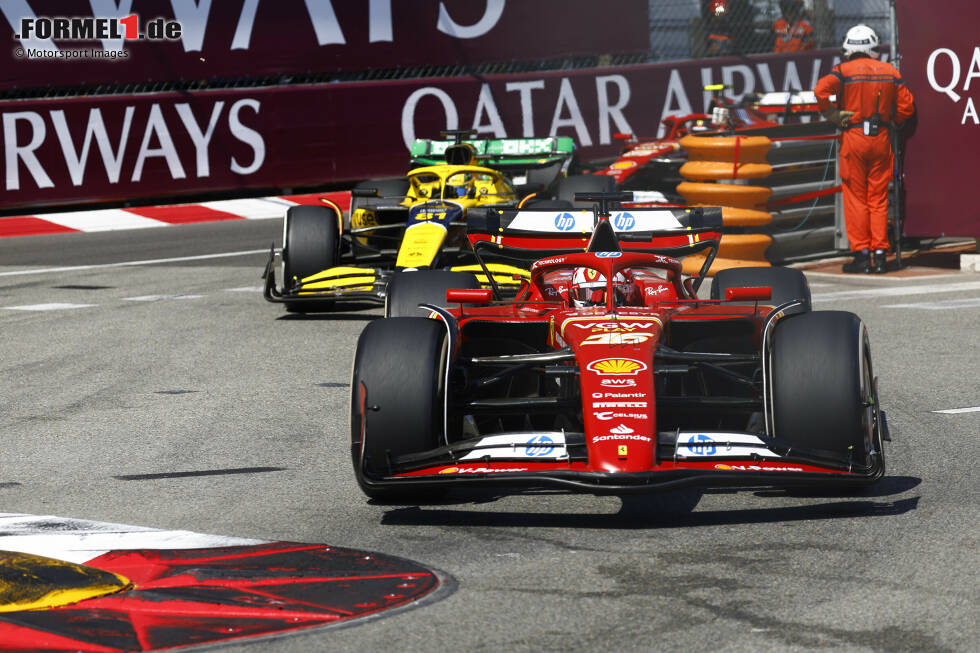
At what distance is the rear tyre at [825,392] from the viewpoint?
18.3 ft

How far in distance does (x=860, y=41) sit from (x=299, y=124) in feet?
25.6

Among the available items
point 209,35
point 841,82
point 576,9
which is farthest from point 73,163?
point 841,82

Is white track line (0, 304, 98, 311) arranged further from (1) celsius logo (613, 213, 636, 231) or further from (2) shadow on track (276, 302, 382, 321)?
(1) celsius logo (613, 213, 636, 231)

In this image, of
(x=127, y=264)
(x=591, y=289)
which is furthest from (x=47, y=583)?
(x=127, y=264)

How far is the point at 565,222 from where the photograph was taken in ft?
26.6

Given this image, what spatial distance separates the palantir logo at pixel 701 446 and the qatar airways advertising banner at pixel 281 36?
1398 centimetres

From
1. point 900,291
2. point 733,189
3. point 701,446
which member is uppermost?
point 733,189

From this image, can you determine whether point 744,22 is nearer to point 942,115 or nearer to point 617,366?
point 942,115

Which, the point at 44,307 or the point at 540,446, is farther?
the point at 44,307

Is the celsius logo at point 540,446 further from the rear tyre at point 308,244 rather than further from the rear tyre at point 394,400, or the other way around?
the rear tyre at point 308,244

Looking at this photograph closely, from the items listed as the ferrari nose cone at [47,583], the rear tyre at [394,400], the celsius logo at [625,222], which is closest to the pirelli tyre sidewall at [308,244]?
the celsius logo at [625,222]

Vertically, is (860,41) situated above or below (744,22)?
below

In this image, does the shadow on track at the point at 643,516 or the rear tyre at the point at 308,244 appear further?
the rear tyre at the point at 308,244

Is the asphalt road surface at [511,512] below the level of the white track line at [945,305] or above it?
above
